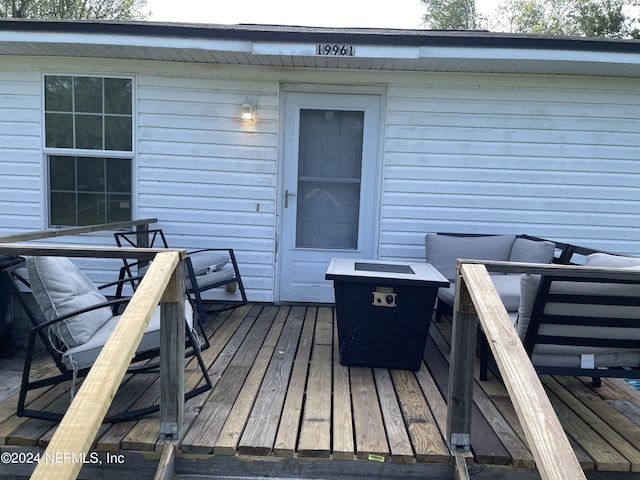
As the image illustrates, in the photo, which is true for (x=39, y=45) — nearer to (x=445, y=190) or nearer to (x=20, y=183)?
(x=20, y=183)

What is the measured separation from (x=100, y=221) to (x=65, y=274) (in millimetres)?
2118

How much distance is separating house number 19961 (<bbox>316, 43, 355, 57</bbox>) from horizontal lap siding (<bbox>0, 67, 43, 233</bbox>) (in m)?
2.72

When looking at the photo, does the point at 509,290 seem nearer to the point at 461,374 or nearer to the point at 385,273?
the point at 385,273

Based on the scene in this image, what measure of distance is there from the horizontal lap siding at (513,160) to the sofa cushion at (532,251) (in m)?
0.45

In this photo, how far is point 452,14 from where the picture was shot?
21.0 metres

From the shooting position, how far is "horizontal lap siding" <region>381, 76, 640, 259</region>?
13.4ft

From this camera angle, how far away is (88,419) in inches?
45.7

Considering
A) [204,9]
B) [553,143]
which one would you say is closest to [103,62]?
[553,143]

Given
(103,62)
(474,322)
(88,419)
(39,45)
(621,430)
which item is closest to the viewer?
(88,419)

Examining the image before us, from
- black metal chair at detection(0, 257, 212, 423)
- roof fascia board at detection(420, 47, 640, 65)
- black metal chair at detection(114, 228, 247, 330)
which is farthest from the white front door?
black metal chair at detection(0, 257, 212, 423)

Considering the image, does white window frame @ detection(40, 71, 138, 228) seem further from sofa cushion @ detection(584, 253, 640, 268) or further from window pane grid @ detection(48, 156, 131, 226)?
sofa cushion @ detection(584, 253, 640, 268)

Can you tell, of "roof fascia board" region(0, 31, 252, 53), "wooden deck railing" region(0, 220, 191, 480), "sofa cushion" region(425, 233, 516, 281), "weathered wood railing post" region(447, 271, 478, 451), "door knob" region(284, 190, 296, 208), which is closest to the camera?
"wooden deck railing" region(0, 220, 191, 480)

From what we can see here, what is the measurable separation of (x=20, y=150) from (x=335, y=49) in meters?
3.15

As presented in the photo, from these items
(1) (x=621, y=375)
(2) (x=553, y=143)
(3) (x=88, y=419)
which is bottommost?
(1) (x=621, y=375)
